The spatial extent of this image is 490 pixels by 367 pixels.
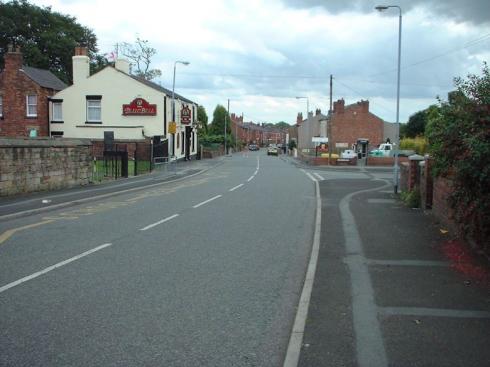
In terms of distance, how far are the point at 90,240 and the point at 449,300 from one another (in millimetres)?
6791

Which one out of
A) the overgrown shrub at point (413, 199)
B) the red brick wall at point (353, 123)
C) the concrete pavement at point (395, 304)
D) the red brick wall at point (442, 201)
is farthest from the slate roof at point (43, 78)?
the red brick wall at point (353, 123)

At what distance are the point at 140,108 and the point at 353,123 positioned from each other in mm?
43192

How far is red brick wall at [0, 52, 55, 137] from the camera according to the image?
4291cm

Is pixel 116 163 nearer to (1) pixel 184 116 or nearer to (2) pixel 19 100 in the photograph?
(2) pixel 19 100

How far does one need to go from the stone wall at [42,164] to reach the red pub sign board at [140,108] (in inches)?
803

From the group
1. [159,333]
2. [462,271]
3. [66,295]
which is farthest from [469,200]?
[66,295]

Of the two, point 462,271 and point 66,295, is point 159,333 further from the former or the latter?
point 462,271

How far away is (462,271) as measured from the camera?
26.6 ft

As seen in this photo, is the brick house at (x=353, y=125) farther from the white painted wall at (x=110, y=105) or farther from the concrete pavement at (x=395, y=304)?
the concrete pavement at (x=395, y=304)

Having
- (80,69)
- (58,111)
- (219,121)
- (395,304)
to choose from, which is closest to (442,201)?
(395,304)

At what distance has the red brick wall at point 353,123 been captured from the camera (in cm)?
7944

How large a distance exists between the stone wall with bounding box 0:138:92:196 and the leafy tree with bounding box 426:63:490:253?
14042mm

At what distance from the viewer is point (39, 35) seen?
65.6m

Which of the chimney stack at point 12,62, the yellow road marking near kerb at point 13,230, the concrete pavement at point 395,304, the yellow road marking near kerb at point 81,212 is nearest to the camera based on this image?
the concrete pavement at point 395,304
